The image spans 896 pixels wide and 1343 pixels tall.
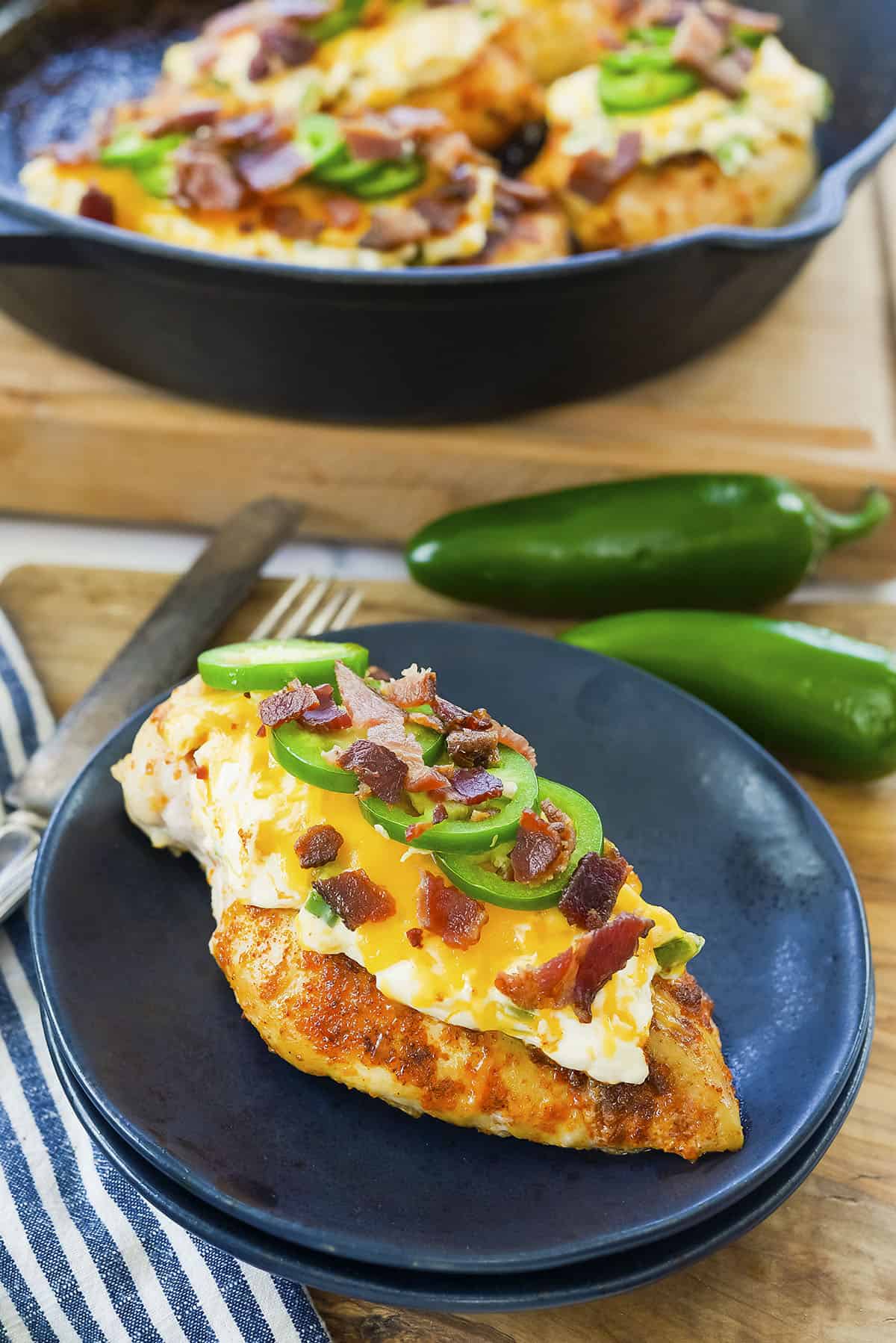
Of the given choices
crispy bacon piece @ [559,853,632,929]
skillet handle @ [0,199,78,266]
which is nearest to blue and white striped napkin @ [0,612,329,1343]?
crispy bacon piece @ [559,853,632,929]

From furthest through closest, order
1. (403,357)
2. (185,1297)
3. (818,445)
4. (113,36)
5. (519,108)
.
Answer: (113,36), (519,108), (818,445), (403,357), (185,1297)

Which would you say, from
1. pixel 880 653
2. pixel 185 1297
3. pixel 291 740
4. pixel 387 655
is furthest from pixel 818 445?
pixel 185 1297

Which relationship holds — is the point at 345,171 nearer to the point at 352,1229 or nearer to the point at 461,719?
the point at 461,719

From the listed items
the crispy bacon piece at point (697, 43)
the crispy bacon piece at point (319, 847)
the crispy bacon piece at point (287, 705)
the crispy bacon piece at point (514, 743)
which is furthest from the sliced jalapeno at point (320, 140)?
the crispy bacon piece at point (319, 847)

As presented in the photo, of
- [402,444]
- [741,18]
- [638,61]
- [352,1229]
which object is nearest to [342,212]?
[402,444]

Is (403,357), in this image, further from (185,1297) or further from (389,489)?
(185,1297)
